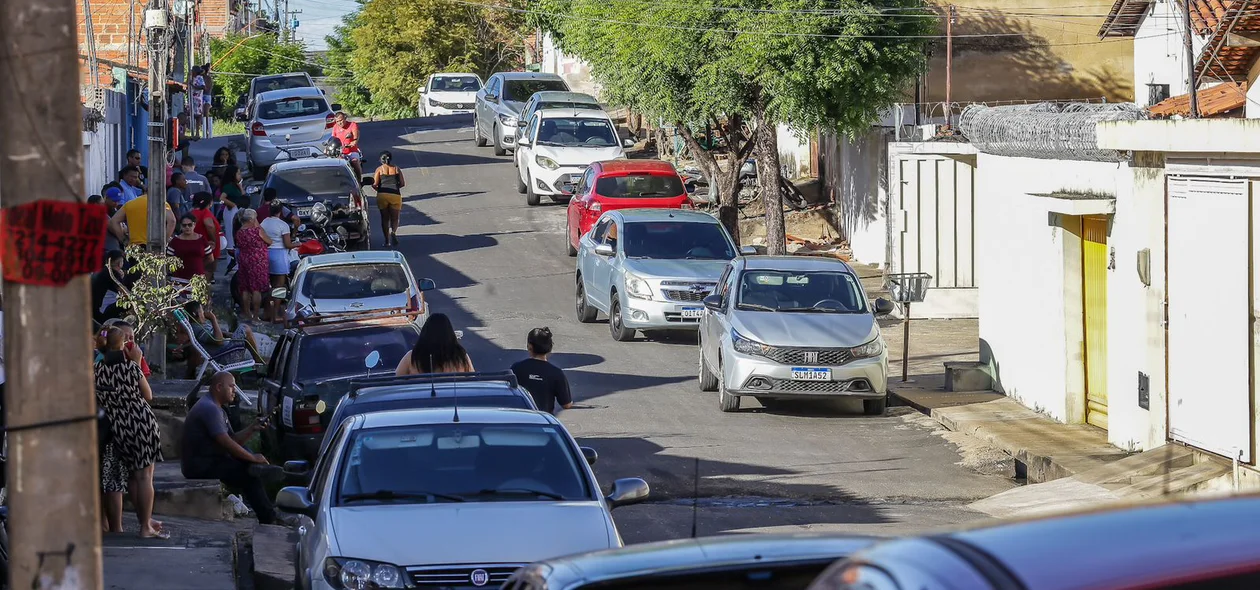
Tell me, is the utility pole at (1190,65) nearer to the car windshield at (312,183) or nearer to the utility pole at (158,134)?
the utility pole at (158,134)

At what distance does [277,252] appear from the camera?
22781mm

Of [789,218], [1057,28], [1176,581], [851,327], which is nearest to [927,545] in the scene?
[1176,581]

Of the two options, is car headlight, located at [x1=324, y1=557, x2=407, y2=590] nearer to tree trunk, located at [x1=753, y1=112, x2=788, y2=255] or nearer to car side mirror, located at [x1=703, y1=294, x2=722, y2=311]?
car side mirror, located at [x1=703, y1=294, x2=722, y2=311]

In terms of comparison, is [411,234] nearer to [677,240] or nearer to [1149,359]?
[677,240]

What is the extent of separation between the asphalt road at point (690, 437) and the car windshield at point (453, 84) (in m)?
23.4

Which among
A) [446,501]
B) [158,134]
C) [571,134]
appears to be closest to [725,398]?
[158,134]

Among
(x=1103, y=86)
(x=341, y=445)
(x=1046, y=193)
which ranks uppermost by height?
(x=1103, y=86)

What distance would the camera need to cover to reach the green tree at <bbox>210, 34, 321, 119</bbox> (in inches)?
2798

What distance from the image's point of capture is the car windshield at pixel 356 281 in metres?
19.6

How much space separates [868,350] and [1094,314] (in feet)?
8.00

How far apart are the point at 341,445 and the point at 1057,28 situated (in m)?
29.3

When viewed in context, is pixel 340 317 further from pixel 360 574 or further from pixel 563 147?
pixel 563 147

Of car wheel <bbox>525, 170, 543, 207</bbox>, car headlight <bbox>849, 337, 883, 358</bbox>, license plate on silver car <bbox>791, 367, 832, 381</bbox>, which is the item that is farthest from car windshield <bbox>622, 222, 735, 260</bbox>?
car wheel <bbox>525, 170, 543, 207</bbox>

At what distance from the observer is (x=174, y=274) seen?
20172 mm
